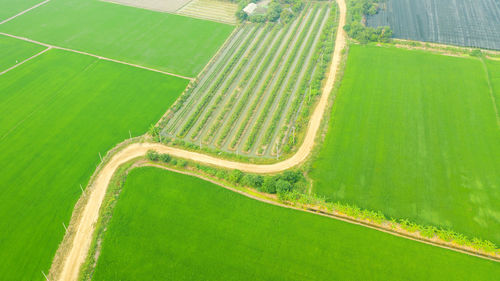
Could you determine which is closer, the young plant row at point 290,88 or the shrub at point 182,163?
the shrub at point 182,163

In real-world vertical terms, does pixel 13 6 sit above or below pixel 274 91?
above

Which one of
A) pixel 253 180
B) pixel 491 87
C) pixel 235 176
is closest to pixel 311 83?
pixel 253 180

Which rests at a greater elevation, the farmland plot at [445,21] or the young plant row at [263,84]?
the farmland plot at [445,21]

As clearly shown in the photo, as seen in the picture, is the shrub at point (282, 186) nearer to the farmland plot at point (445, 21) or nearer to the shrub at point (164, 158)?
the shrub at point (164, 158)

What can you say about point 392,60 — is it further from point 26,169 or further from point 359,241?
point 26,169

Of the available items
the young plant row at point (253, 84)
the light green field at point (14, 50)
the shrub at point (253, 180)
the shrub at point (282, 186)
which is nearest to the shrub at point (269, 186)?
the shrub at point (282, 186)

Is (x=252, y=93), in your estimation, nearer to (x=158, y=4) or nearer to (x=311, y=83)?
(x=311, y=83)

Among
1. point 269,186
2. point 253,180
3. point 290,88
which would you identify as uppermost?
point 290,88
